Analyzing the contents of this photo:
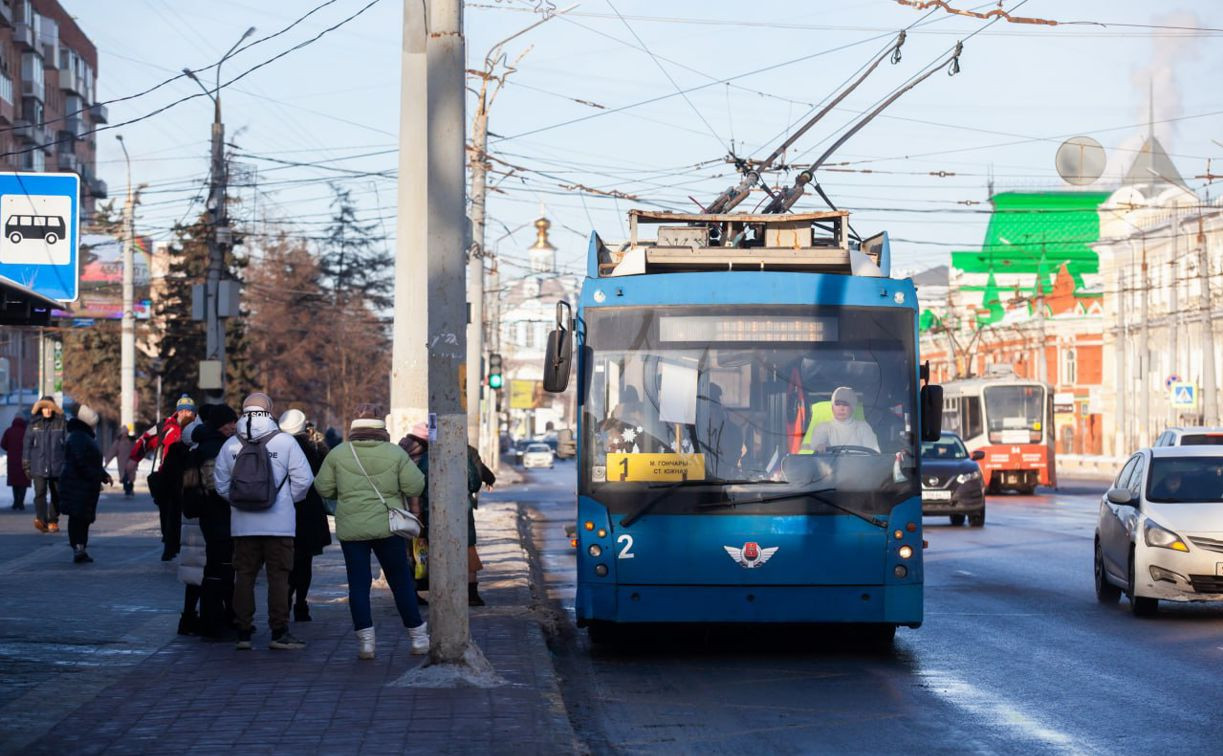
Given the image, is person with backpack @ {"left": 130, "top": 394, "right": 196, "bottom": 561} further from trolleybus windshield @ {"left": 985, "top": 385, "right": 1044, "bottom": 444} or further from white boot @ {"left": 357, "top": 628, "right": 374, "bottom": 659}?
trolleybus windshield @ {"left": 985, "top": 385, "right": 1044, "bottom": 444}

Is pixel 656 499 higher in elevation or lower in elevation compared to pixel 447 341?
lower

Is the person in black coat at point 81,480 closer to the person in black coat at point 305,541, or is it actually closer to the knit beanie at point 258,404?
the person in black coat at point 305,541

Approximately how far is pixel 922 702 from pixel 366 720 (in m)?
3.35

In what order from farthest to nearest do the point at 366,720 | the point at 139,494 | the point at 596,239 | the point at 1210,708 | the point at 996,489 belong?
the point at 996,489, the point at 139,494, the point at 596,239, the point at 1210,708, the point at 366,720

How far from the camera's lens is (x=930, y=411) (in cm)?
1250

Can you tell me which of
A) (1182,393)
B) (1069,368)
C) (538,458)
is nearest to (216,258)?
(1182,393)

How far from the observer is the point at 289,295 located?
277 ft

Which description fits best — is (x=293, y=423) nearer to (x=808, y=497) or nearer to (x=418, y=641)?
(x=418, y=641)

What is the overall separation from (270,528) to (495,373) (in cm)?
3461

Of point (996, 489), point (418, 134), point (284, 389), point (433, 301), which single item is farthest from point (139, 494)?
point (284, 389)

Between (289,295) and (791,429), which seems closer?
(791,429)

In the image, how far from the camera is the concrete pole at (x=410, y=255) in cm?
1691

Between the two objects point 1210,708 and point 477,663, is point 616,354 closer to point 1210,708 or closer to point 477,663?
point 477,663

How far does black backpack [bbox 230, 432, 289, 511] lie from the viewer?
37.6 feet
